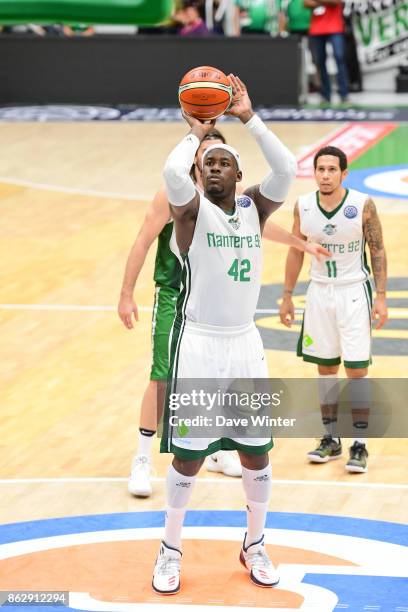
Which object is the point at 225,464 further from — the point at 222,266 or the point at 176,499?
the point at 222,266

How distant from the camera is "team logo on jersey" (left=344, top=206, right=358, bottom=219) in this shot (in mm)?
7125

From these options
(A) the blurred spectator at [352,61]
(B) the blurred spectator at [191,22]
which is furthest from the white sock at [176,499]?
(A) the blurred spectator at [352,61]

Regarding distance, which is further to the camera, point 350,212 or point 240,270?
point 350,212

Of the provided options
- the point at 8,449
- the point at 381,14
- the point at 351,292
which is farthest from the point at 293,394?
the point at 381,14

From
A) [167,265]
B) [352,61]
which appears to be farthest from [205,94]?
[352,61]

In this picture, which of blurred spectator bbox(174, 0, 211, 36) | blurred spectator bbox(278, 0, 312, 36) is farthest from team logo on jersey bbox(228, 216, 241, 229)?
blurred spectator bbox(278, 0, 312, 36)

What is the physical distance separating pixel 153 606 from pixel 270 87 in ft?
60.6

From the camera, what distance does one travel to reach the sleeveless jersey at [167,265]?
6.78m

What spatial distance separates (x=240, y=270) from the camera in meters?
5.34

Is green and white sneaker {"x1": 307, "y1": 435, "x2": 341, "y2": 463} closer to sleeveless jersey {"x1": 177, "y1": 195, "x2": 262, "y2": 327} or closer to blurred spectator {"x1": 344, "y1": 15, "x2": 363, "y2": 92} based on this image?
sleeveless jersey {"x1": 177, "y1": 195, "x2": 262, "y2": 327}

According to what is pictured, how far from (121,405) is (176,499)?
316 cm

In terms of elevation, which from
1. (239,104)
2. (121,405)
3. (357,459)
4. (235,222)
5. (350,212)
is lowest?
(121,405)

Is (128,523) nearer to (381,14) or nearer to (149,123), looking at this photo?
(149,123)

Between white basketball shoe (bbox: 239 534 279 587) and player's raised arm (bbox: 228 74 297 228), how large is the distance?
1566 millimetres
